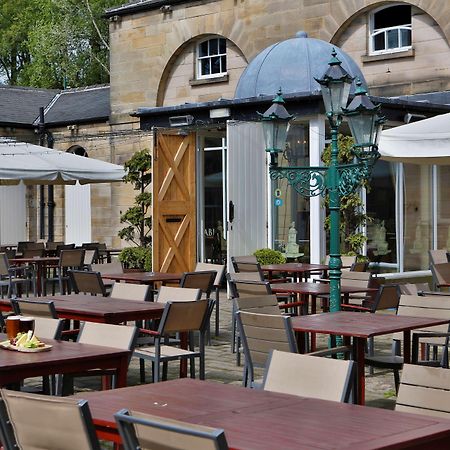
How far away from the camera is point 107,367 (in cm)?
638

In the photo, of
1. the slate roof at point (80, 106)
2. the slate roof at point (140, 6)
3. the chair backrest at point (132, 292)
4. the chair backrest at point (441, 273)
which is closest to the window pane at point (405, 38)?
the slate roof at point (140, 6)

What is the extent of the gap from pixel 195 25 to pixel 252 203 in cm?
744

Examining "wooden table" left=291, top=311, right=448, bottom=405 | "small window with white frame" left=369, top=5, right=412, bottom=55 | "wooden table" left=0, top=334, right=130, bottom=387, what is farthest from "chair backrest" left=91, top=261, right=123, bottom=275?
"small window with white frame" left=369, top=5, right=412, bottom=55

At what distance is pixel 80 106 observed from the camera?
1148 inches

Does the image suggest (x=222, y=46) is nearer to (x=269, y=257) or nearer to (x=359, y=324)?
(x=269, y=257)

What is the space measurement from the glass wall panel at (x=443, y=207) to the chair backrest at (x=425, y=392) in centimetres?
1253

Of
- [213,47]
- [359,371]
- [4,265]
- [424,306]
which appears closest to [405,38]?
[213,47]

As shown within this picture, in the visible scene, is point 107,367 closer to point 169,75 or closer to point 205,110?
point 205,110

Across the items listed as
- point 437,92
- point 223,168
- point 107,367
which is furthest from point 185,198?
point 107,367

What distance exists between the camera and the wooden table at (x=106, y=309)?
28.6ft

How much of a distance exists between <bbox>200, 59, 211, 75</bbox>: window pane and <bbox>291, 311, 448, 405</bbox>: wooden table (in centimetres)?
1609

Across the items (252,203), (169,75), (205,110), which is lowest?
(252,203)

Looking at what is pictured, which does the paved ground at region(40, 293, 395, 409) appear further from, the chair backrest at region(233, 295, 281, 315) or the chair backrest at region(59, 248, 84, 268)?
the chair backrest at region(59, 248, 84, 268)

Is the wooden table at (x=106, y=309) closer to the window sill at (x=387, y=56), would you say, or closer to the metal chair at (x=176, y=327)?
the metal chair at (x=176, y=327)
